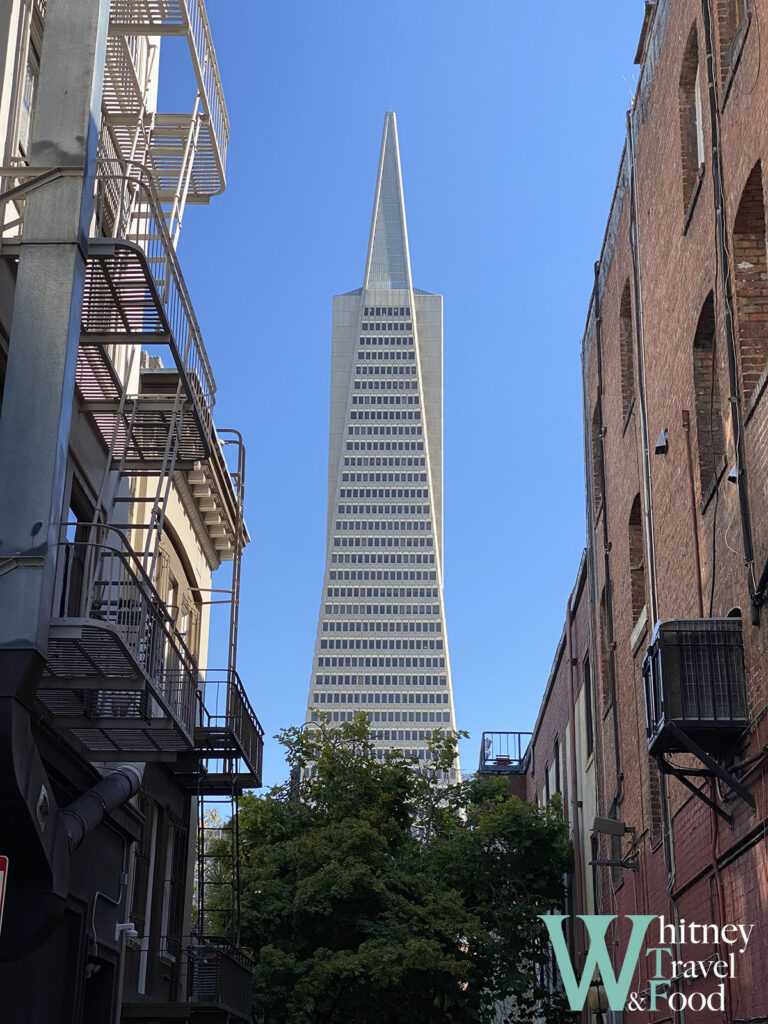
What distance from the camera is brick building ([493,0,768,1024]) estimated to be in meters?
11.5

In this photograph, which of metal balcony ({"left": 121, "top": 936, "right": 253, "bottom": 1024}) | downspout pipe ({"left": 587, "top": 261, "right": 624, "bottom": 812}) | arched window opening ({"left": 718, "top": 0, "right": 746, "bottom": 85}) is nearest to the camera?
arched window opening ({"left": 718, "top": 0, "right": 746, "bottom": 85})

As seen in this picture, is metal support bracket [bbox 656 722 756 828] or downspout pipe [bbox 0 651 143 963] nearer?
downspout pipe [bbox 0 651 143 963]

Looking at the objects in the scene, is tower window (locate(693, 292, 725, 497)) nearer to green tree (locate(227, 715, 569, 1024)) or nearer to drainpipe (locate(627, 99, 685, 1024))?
drainpipe (locate(627, 99, 685, 1024))

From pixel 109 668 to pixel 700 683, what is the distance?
5.15 meters

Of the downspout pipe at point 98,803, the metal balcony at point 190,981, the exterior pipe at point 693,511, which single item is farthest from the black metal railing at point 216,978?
the exterior pipe at point 693,511

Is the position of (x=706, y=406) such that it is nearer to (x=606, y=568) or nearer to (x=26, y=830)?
(x=606, y=568)

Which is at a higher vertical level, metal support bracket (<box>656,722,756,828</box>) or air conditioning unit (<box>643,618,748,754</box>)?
air conditioning unit (<box>643,618,748,754</box>)

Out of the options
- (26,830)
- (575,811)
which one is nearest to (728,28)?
(26,830)

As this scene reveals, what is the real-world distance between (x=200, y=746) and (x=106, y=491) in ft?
12.4

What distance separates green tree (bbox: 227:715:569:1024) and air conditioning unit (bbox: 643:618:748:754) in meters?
13.7

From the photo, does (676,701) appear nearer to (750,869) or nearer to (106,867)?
(750,869)

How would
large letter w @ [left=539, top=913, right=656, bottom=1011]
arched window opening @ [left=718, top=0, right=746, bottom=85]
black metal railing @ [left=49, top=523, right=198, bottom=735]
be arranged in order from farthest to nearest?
1. large letter w @ [left=539, top=913, right=656, bottom=1011]
2. arched window opening @ [left=718, top=0, right=746, bottom=85]
3. black metal railing @ [left=49, top=523, right=198, bottom=735]

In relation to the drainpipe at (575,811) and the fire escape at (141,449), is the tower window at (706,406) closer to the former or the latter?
the fire escape at (141,449)

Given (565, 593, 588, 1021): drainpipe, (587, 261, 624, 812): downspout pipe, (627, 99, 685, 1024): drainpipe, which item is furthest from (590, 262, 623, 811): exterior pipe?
(565, 593, 588, 1021): drainpipe
